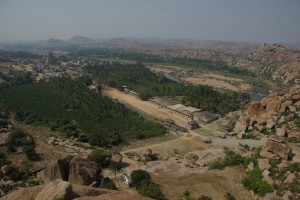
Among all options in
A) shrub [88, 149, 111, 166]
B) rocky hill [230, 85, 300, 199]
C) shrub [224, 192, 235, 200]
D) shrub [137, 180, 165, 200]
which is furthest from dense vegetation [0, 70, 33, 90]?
shrub [224, 192, 235, 200]

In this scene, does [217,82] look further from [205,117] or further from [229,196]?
[229,196]

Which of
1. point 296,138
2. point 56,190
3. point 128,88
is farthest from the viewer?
point 128,88

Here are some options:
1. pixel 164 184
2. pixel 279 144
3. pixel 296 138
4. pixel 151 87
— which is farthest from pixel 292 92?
pixel 151 87

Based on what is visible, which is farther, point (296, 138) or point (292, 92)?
point (292, 92)

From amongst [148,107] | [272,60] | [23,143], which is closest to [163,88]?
[148,107]

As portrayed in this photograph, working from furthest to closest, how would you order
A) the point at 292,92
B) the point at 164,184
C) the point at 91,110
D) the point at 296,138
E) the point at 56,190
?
the point at 91,110
the point at 292,92
the point at 296,138
the point at 164,184
the point at 56,190

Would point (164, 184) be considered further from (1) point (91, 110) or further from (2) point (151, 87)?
(2) point (151, 87)

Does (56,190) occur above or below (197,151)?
above
